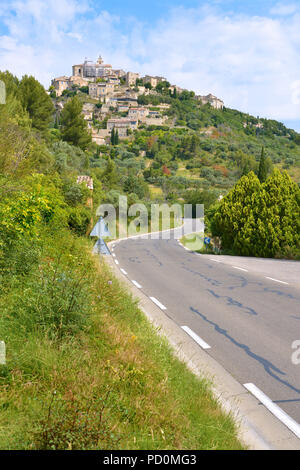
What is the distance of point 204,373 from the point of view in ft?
16.2

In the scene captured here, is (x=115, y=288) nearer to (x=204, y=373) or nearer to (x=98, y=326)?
(x=98, y=326)

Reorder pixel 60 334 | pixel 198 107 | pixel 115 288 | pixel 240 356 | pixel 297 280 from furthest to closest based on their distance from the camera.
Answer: pixel 198 107 → pixel 297 280 → pixel 115 288 → pixel 240 356 → pixel 60 334

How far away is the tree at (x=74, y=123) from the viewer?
44.5 metres

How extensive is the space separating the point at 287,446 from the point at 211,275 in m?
9.58

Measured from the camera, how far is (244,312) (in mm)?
7844

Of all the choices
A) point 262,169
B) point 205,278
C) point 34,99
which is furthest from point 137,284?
point 34,99

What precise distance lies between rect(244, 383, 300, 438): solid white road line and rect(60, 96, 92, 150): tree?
45.3 meters

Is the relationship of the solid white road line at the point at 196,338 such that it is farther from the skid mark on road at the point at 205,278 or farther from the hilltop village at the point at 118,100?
the hilltop village at the point at 118,100

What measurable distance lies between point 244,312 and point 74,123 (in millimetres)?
43171

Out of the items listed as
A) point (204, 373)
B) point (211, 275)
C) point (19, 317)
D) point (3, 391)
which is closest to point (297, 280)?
point (211, 275)

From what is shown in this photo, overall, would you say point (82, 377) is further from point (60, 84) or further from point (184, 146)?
point (60, 84)

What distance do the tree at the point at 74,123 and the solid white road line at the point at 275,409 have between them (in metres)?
45.3

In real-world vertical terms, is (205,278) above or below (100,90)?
below

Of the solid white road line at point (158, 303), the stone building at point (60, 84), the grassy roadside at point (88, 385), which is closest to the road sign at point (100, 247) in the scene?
the solid white road line at point (158, 303)
